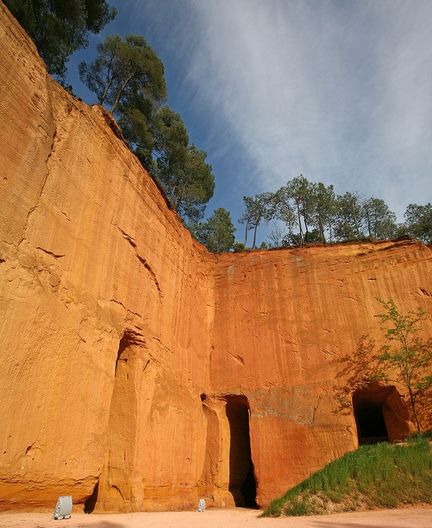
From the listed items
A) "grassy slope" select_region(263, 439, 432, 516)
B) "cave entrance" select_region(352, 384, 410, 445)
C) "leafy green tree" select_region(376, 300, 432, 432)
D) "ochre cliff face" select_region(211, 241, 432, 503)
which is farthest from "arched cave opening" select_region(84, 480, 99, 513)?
"leafy green tree" select_region(376, 300, 432, 432)

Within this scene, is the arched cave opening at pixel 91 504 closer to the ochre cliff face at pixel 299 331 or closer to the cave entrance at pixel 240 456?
the ochre cliff face at pixel 299 331

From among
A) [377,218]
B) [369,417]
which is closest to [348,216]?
[377,218]

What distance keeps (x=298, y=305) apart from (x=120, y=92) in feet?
47.0

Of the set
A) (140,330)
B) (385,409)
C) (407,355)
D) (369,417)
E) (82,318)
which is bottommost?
(385,409)

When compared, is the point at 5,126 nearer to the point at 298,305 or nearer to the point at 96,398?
the point at 96,398

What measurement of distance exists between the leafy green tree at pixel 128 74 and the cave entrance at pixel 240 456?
627 inches

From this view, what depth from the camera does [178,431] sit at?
12.2m

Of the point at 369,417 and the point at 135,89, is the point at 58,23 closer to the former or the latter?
the point at 135,89

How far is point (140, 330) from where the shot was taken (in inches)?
446

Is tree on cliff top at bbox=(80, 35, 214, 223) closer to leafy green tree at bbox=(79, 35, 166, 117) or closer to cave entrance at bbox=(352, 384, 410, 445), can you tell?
leafy green tree at bbox=(79, 35, 166, 117)

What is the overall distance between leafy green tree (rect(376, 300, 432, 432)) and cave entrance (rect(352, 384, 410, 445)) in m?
0.40

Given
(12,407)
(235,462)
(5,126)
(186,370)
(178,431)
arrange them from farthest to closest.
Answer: (235,462) → (186,370) → (178,431) → (5,126) → (12,407)

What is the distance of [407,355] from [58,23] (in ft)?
63.3

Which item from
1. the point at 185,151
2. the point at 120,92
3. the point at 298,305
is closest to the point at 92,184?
the point at 298,305
